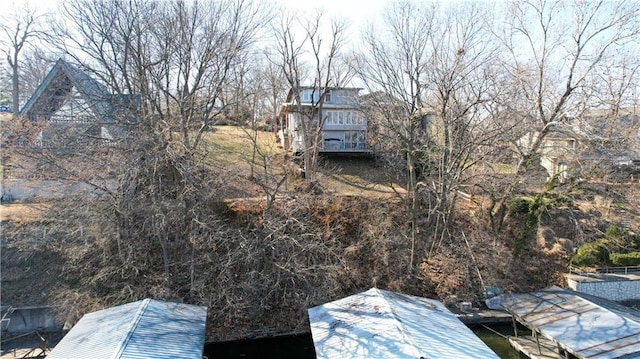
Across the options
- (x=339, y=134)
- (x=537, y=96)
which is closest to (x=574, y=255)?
(x=537, y=96)

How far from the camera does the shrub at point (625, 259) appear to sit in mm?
17062

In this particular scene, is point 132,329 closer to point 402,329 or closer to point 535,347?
point 402,329

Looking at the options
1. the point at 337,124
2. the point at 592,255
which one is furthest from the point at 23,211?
the point at 592,255

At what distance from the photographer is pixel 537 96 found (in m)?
16.9

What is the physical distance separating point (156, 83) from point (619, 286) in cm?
2193

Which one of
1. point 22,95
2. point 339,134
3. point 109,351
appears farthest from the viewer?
point 22,95

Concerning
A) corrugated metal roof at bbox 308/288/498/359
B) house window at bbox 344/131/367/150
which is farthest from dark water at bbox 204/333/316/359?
house window at bbox 344/131/367/150

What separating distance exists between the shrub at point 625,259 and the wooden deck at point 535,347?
7.13m

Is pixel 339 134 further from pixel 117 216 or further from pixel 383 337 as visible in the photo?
pixel 383 337

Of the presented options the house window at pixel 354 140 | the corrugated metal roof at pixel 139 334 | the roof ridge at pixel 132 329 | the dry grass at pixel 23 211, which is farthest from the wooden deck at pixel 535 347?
the dry grass at pixel 23 211

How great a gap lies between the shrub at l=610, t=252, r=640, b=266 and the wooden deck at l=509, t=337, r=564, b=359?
281 inches

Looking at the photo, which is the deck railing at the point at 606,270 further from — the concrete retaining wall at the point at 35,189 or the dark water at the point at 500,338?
the concrete retaining wall at the point at 35,189

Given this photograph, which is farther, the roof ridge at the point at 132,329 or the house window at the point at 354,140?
the house window at the point at 354,140

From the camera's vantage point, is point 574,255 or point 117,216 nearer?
point 117,216
